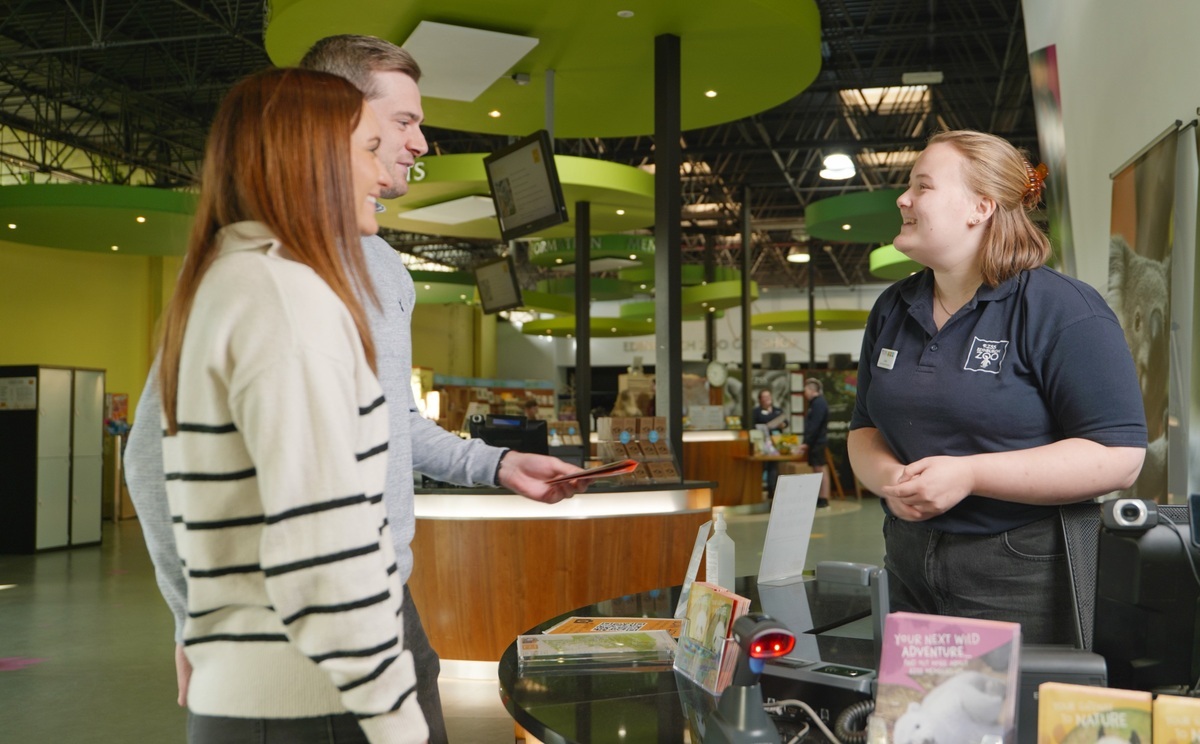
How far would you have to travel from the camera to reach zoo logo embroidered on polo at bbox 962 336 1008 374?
4.97ft

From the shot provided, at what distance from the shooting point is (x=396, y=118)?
168 centimetres

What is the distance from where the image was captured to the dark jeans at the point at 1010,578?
1.49m

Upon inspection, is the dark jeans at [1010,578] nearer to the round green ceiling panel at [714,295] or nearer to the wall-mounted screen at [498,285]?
the wall-mounted screen at [498,285]

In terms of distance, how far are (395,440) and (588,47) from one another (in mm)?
5626

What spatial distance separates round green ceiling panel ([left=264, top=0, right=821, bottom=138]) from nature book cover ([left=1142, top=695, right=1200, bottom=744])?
5392 mm

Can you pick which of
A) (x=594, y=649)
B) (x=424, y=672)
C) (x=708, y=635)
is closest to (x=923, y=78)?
(x=594, y=649)

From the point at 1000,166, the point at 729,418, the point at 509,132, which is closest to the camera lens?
the point at 1000,166

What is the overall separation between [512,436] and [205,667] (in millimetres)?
4179

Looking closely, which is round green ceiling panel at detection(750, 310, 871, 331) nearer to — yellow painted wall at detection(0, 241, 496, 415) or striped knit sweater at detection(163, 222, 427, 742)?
yellow painted wall at detection(0, 241, 496, 415)

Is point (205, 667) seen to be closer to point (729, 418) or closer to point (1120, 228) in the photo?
point (1120, 228)

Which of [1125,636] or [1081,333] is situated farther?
[1081,333]

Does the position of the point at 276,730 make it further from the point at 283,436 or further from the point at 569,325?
the point at 569,325

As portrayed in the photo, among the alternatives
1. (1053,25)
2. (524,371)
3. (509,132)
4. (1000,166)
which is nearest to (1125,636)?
(1000,166)

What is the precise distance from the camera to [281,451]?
1.01 m
